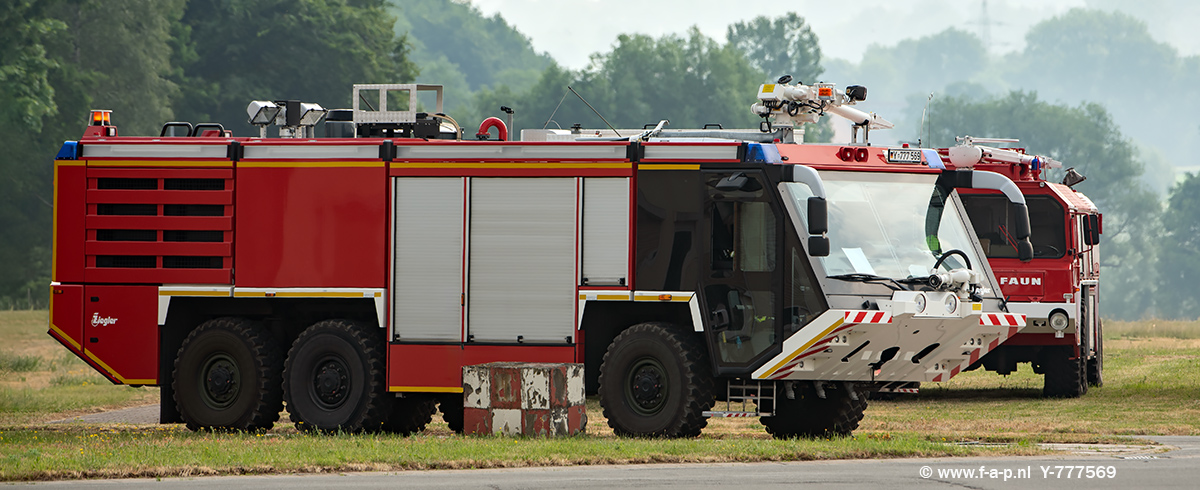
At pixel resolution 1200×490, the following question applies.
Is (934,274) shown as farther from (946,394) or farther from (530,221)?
(946,394)

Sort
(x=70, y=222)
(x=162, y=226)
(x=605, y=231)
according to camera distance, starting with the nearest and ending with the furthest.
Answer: (x=605, y=231) → (x=162, y=226) → (x=70, y=222)

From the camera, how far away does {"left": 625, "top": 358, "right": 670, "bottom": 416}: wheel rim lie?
1580 centimetres

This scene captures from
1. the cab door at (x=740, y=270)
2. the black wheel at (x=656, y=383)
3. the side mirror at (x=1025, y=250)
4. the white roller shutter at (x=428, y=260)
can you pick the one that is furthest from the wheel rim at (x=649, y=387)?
the side mirror at (x=1025, y=250)

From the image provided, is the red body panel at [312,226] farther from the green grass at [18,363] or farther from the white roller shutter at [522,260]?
the green grass at [18,363]

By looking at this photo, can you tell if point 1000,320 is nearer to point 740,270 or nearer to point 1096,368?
point 740,270

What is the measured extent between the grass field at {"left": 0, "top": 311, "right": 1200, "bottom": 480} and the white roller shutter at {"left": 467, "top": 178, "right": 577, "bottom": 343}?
4.05ft

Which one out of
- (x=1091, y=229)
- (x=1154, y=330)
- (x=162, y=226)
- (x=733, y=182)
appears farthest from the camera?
(x=1154, y=330)

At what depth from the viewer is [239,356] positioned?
17547 mm

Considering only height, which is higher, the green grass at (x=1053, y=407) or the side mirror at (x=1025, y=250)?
the side mirror at (x=1025, y=250)

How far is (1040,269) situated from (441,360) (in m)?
10.2

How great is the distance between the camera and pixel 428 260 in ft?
55.4

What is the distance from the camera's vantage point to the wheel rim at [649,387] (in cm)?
1580

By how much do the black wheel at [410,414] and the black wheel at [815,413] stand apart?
3796 millimetres

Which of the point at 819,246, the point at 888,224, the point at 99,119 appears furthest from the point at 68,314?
the point at 888,224
